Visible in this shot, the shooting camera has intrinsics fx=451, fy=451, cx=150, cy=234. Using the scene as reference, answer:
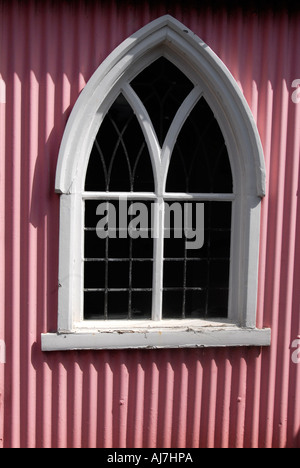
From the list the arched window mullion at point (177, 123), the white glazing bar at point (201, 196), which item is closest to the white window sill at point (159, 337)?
the white glazing bar at point (201, 196)

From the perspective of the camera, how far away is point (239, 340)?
3873 millimetres

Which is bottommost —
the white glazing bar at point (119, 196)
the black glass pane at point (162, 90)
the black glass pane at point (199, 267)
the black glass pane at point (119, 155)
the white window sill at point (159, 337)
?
the white window sill at point (159, 337)

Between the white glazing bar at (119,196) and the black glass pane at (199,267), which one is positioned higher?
the white glazing bar at (119,196)

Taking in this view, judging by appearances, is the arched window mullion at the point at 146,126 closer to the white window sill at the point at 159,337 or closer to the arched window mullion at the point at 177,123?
the arched window mullion at the point at 177,123

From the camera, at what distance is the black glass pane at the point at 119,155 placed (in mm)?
3832

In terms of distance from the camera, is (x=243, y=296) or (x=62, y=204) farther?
(x=243, y=296)

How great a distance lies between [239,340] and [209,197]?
1.26 meters

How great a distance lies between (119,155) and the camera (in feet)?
12.7

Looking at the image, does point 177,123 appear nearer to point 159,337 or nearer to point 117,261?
point 117,261

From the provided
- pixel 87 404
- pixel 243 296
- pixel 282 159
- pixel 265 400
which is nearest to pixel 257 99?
pixel 282 159

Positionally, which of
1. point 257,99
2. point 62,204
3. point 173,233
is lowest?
point 173,233

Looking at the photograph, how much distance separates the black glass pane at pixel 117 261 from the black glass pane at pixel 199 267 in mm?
190

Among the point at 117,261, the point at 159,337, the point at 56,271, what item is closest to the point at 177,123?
the point at 117,261
